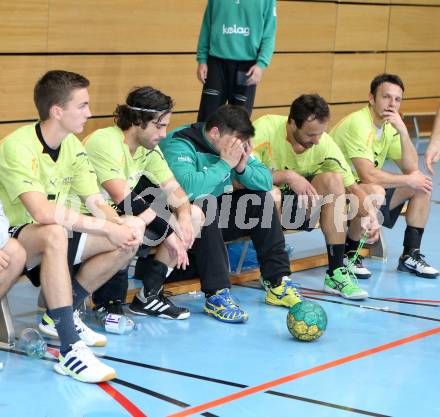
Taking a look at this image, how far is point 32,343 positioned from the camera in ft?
14.1

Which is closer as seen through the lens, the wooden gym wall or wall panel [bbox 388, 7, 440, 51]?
the wooden gym wall

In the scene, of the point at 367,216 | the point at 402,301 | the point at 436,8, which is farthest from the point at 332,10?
the point at 402,301

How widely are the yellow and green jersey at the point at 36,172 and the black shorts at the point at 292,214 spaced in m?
1.71

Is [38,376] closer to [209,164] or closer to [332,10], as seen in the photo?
[209,164]

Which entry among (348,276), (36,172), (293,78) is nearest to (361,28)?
(293,78)

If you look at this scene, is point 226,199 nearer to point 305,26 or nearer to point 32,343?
point 32,343

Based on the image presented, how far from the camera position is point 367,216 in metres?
6.18

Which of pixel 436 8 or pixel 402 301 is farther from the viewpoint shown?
pixel 436 8

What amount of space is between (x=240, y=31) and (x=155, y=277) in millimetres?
3011

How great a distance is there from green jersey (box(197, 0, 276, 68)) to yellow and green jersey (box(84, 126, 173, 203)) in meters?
2.48

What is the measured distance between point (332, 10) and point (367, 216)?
5112 millimetres

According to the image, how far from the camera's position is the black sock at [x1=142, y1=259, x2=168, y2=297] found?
5082mm

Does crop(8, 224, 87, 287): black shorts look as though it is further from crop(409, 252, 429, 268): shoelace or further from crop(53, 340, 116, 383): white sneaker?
crop(409, 252, 429, 268): shoelace

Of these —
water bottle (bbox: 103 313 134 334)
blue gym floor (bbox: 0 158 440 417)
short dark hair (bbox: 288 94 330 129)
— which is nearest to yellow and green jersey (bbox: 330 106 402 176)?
short dark hair (bbox: 288 94 330 129)
